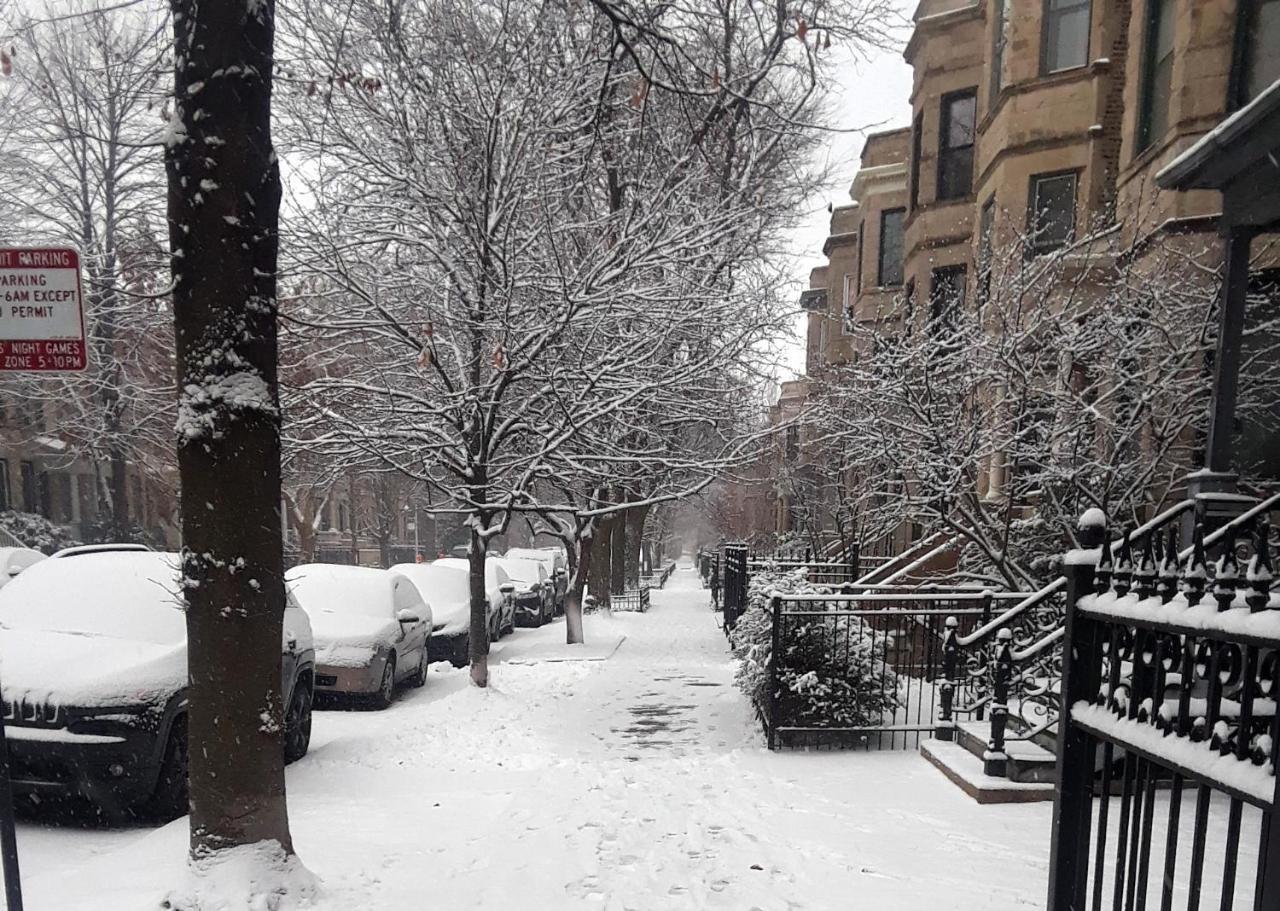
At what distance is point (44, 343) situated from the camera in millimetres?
3361

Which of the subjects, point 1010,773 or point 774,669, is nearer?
point 1010,773

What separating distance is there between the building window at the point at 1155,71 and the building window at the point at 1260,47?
97 centimetres

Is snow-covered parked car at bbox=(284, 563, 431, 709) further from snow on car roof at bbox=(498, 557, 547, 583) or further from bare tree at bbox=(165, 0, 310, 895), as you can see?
snow on car roof at bbox=(498, 557, 547, 583)

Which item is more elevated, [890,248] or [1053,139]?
[1053,139]

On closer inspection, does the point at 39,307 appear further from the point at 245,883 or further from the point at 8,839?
the point at 245,883

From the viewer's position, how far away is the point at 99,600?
5.65 meters

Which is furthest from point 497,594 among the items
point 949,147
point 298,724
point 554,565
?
point 949,147

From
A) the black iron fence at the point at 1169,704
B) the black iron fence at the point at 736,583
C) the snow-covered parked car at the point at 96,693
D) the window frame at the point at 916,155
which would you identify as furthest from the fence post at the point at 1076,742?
the window frame at the point at 916,155

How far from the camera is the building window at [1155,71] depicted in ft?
31.1

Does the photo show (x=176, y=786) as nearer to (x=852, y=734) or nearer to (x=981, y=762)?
(x=852, y=734)

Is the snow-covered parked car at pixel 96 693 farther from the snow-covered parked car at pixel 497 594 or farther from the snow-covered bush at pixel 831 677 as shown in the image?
the snow-covered parked car at pixel 497 594

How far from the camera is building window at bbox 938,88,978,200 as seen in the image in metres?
14.3

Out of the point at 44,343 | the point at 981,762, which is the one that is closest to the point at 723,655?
the point at 981,762

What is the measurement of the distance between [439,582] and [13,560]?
8800 millimetres
